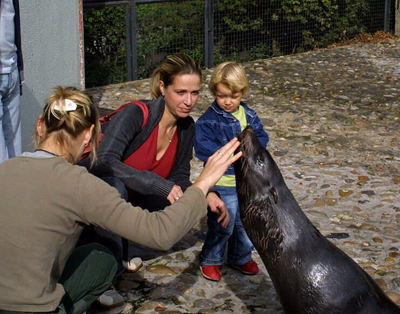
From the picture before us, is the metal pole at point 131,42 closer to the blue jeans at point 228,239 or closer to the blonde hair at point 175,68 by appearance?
the blonde hair at point 175,68

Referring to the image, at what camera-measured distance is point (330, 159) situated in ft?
25.0

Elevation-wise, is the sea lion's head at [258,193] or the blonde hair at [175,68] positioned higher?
the blonde hair at [175,68]

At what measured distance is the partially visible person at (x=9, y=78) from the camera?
488cm

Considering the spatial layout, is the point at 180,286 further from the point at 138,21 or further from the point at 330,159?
the point at 138,21

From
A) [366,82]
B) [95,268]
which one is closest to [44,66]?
[95,268]

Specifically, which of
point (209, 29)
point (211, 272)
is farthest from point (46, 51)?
point (209, 29)

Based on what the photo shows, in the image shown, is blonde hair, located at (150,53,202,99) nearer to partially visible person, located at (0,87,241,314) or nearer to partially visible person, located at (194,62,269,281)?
partially visible person, located at (194,62,269,281)

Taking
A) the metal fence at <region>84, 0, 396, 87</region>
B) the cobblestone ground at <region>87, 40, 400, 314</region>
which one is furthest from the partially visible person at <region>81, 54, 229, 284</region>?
the metal fence at <region>84, 0, 396, 87</region>

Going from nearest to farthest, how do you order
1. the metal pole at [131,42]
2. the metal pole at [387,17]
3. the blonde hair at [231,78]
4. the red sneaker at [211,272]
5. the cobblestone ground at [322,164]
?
the blonde hair at [231,78], the cobblestone ground at [322,164], the red sneaker at [211,272], the metal pole at [131,42], the metal pole at [387,17]

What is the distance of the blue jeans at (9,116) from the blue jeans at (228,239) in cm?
158

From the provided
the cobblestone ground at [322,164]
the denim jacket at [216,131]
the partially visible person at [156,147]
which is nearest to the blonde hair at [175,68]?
the partially visible person at [156,147]

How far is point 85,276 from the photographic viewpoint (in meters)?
3.71

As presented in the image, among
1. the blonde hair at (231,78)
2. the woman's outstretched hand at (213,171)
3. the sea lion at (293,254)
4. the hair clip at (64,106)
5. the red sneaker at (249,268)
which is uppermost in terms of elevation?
the hair clip at (64,106)

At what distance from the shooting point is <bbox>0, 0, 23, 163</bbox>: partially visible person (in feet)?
A: 16.0
